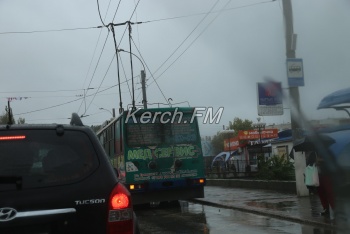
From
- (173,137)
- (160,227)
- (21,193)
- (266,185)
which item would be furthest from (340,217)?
(266,185)

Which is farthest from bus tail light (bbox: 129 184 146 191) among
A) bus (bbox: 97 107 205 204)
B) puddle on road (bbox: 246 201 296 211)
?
puddle on road (bbox: 246 201 296 211)

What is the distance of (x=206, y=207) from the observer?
1527 centimetres

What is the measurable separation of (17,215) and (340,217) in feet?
19.1

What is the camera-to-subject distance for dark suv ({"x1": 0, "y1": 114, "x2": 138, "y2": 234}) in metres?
3.18

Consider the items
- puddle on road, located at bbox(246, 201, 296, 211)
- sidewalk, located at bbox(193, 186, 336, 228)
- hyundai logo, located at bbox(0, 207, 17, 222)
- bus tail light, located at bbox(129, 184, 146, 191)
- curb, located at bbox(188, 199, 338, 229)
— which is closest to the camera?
hyundai logo, located at bbox(0, 207, 17, 222)

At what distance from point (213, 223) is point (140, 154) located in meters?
4.22

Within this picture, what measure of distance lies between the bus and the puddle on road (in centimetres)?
182

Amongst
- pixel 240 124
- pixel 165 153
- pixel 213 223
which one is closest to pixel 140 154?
pixel 165 153

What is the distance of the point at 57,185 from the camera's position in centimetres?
331

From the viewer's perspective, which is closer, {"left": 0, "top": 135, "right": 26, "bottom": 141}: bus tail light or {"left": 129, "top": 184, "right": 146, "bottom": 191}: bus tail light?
{"left": 0, "top": 135, "right": 26, "bottom": 141}: bus tail light

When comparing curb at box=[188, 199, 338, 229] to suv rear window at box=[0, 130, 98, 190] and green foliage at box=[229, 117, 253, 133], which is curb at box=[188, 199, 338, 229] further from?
green foliage at box=[229, 117, 253, 133]

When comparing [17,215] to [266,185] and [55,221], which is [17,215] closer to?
[55,221]

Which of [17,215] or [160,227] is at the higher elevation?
[17,215]

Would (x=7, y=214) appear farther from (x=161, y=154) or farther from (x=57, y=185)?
(x=161, y=154)
